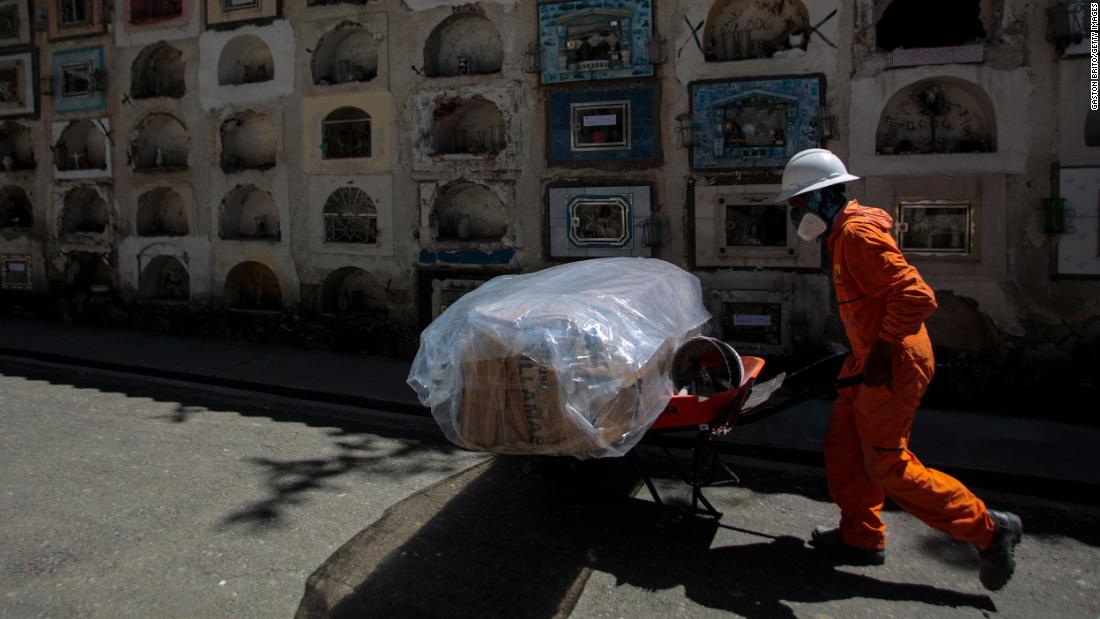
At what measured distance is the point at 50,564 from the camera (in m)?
3.48

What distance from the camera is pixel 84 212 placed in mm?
10281

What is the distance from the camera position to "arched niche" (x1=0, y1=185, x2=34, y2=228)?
10477 mm

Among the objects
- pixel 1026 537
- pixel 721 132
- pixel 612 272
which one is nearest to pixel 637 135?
pixel 721 132

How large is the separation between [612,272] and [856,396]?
1550mm

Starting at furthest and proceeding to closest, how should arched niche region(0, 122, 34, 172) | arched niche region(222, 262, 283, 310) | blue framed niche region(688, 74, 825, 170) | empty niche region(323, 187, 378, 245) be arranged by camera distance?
arched niche region(0, 122, 34, 172), arched niche region(222, 262, 283, 310), empty niche region(323, 187, 378, 245), blue framed niche region(688, 74, 825, 170)

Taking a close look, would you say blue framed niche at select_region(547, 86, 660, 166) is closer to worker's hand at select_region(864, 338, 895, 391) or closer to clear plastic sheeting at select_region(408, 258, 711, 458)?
clear plastic sheeting at select_region(408, 258, 711, 458)

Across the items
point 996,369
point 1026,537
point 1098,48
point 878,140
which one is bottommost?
point 1026,537

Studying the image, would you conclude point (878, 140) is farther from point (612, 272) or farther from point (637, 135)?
point (612, 272)

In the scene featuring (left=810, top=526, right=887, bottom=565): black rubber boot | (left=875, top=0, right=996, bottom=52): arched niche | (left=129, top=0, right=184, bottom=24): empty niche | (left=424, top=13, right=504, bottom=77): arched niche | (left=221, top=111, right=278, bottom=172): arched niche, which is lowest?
(left=810, top=526, right=887, bottom=565): black rubber boot

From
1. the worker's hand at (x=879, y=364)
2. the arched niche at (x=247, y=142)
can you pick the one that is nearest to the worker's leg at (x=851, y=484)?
the worker's hand at (x=879, y=364)

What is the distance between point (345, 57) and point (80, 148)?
408 cm

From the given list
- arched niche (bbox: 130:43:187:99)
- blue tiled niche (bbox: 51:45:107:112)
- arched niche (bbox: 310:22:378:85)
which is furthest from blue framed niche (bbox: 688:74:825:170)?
blue tiled niche (bbox: 51:45:107:112)

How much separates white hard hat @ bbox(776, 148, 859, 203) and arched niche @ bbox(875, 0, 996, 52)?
135 inches

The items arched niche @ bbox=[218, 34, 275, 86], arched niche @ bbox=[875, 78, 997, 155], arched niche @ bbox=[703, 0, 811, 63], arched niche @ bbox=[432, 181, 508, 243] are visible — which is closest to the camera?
arched niche @ bbox=[875, 78, 997, 155]
